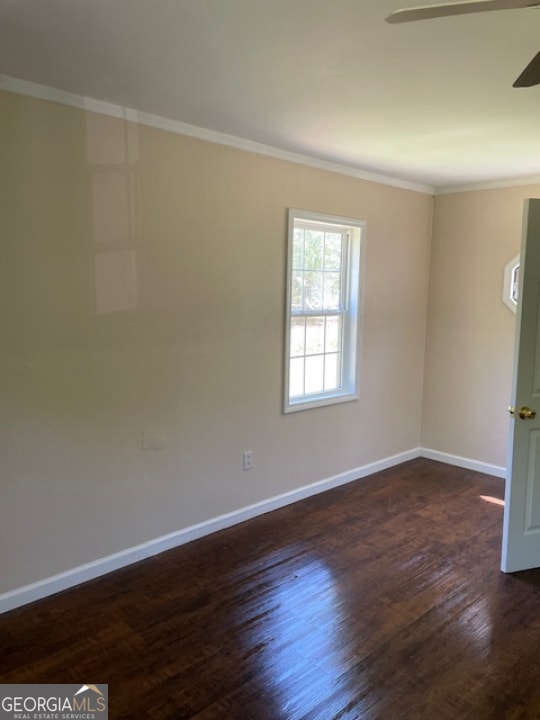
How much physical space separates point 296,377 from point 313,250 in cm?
98

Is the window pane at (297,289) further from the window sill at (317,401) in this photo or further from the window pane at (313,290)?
the window sill at (317,401)

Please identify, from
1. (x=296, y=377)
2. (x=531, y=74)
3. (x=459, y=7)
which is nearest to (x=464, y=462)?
(x=296, y=377)

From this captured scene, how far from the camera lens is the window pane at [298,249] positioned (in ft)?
12.5

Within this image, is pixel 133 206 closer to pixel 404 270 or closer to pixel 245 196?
pixel 245 196

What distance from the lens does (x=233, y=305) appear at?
132 inches

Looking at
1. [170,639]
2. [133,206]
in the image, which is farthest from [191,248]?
[170,639]

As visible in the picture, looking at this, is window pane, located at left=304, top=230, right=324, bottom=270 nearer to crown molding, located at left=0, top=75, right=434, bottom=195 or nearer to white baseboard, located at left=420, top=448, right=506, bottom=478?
crown molding, located at left=0, top=75, right=434, bottom=195

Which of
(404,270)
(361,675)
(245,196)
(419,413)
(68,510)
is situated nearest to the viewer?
(361,675)

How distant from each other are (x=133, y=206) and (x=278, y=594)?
2219 mm

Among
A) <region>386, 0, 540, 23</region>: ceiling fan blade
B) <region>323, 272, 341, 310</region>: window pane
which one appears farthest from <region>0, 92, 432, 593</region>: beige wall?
<region>386, 0, 540, 23</region>: ceiling fan blade

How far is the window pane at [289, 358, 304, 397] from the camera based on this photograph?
392 cm

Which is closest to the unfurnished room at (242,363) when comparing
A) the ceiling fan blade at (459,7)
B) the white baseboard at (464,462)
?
the ceiling fan blade at (459,7)

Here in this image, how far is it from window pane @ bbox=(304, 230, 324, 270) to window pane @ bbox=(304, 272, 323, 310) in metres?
0.06

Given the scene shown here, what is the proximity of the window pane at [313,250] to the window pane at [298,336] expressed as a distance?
414 millimetres
